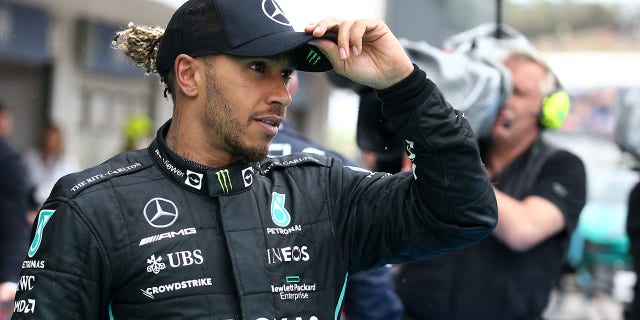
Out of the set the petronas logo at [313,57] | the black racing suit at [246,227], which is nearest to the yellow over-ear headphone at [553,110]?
the black racing suit at [246,227]

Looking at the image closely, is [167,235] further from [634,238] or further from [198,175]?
[634,238]

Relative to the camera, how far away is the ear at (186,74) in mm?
2244

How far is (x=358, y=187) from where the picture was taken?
2.43 meters

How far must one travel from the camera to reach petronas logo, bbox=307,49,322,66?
231 cm

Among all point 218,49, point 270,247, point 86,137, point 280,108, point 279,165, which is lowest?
point 86,137

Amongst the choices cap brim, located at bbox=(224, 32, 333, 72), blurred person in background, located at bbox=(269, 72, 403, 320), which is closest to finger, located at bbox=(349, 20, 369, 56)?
cap brim, located at bbox=(224, 32, 333, 72)

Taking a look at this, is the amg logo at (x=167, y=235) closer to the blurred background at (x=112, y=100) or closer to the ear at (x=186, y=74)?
the ear at (x=186, y=74)

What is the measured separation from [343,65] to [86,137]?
9814 millimetres

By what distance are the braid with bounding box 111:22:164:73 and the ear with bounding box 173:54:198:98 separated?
0.21m

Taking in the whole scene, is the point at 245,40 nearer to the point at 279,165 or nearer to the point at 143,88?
the point at 279,165

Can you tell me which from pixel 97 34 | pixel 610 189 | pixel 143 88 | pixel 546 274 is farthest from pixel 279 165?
pixel 610 189

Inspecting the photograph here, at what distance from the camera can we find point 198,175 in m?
2.21

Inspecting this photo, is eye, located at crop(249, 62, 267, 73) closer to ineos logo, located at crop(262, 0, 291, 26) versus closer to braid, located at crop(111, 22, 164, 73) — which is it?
ineos logo, located at crop(262, 0, 291, 26)

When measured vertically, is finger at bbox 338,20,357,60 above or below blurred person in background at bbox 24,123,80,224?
above
